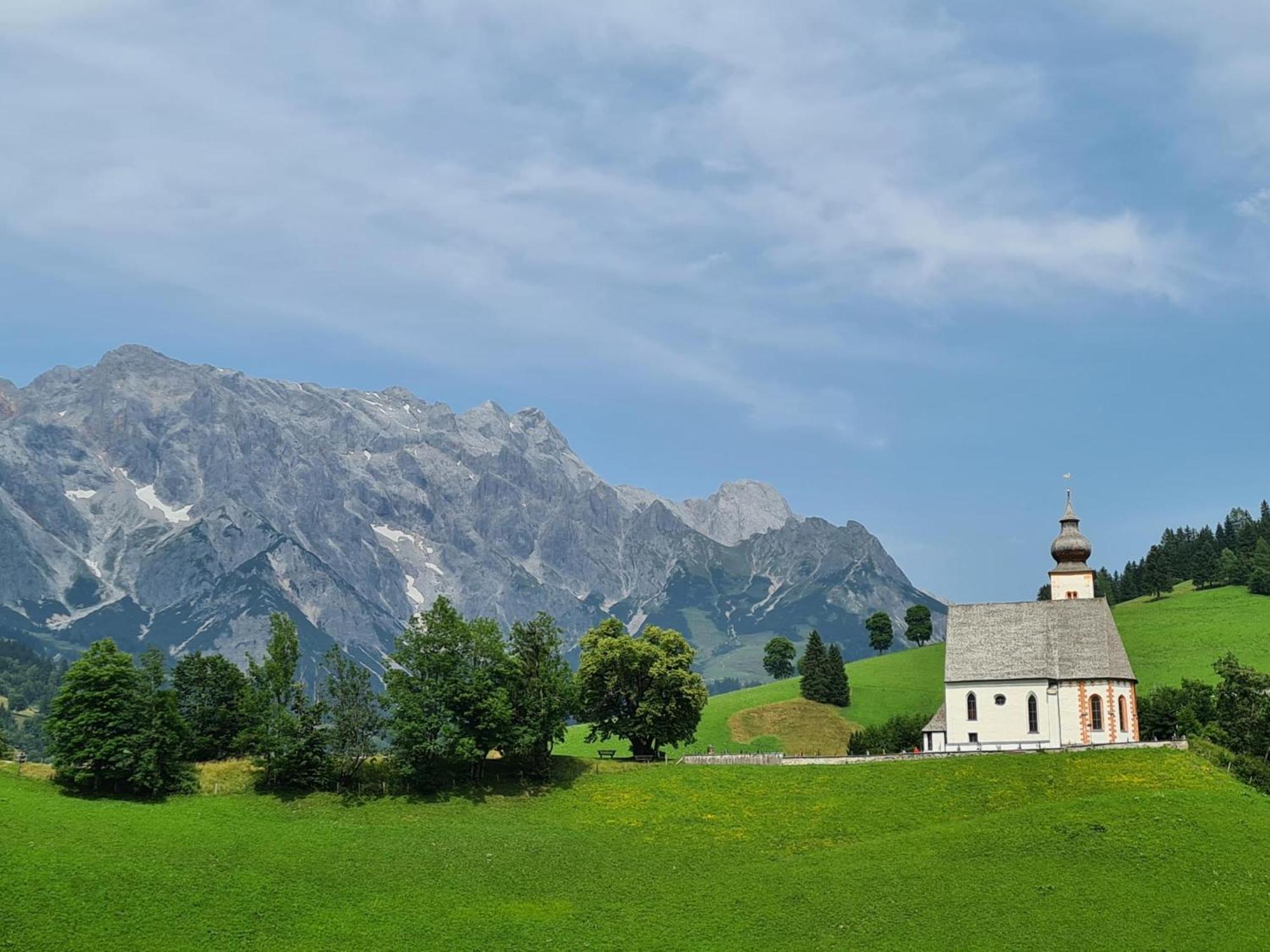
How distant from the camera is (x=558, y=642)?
95.6 meters

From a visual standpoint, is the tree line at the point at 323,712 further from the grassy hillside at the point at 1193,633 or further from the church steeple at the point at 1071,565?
the grassy hillside at the point at 1193,633

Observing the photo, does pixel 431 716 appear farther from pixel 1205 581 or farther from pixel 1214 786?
pixel 1205 581

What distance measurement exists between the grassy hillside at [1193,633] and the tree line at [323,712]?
71.4m

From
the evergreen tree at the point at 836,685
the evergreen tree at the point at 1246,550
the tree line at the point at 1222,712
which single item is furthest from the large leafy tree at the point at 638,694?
the evergreen tree at the point at 1246,550

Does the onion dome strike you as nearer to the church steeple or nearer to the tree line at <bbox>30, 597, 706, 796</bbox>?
the church steeple

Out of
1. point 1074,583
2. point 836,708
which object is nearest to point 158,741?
point 1074,583

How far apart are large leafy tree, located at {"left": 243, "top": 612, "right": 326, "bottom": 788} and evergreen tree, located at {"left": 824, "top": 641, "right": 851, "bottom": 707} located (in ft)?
267

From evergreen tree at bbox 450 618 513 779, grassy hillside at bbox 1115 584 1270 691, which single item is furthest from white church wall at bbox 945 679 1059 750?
grassy hillside at bbox 1115 584 1270 691

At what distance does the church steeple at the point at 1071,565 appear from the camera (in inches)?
4459

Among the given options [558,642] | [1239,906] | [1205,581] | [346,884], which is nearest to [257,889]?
[346,884]

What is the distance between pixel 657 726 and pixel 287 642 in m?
28.7

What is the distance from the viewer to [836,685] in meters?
155

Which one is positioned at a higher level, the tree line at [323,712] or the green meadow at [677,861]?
the tree line at [323,712]

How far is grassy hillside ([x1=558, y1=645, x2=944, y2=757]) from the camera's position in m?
136
